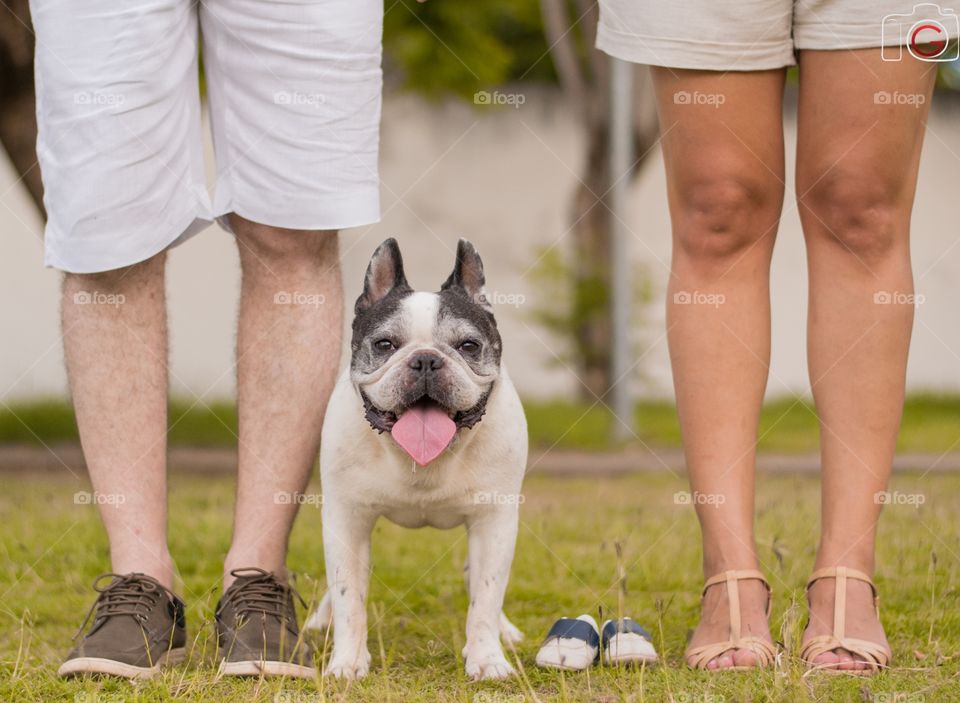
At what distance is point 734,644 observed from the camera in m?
2.82

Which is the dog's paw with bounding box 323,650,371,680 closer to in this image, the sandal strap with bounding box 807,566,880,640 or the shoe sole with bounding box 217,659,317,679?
the shoe sole with bounding box 217,659,317,679

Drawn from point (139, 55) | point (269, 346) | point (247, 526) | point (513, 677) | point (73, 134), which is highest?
point (139, 55)

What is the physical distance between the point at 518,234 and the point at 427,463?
9340mm

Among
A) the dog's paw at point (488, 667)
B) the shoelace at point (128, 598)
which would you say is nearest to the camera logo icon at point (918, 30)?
the dog's paw at point (488, 667)

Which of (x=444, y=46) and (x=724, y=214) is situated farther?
(x=444, y=46)

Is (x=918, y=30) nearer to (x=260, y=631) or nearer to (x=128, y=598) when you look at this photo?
(x=260, y=631)

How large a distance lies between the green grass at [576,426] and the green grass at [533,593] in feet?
8.32

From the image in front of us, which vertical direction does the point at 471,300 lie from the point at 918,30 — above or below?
below

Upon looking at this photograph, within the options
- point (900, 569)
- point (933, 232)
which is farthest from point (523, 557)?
point (933, 232)

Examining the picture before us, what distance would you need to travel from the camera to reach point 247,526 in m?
3.04

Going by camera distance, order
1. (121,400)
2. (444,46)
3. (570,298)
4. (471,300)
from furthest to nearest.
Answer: (570,298) → (444,46) → (471,300) → (121,400)

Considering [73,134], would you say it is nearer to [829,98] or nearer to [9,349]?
[829,98]

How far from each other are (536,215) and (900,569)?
844cm

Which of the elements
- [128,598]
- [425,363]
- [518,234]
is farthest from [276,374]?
[518,234]
